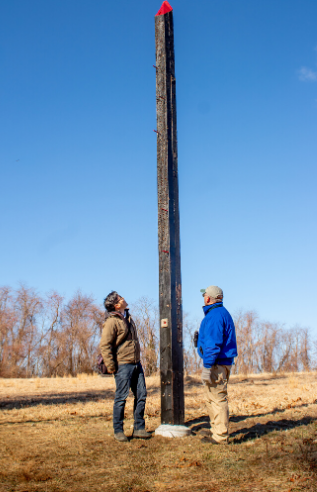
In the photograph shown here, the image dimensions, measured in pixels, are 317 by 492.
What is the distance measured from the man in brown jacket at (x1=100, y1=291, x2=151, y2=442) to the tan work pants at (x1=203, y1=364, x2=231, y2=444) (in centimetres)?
96

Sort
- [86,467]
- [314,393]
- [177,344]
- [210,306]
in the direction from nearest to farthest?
1. [86,467]
2. [210,306]
3. [177,344]
4. [314,393]

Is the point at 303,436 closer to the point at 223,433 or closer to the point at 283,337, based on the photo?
the point at 223,433

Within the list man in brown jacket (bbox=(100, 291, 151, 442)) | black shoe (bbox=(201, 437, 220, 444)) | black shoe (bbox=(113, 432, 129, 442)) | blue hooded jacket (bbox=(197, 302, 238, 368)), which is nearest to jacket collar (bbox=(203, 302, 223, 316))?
blue hooded jacket (bbox=(197, 302, 238, 368))

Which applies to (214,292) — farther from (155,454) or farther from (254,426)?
(254,426)

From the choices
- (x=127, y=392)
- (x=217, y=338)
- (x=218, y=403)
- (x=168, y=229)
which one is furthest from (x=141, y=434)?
(x=168, y=229)

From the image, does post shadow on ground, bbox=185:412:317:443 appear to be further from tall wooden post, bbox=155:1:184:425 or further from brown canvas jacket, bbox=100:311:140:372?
brown canvas jacket, bbox=100:311:140:372

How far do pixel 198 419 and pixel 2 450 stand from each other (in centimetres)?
320

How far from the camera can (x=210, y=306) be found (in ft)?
18.6

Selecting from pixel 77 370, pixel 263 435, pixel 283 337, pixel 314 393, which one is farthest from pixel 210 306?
pixel 283 337

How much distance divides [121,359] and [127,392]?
0.44 meters

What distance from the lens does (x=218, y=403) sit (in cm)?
536

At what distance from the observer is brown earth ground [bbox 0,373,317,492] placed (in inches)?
149

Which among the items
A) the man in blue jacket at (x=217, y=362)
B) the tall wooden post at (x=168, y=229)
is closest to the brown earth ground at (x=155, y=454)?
the man in blue jacket at (x=217, y=362)

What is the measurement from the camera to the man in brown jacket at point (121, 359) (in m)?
5.73
